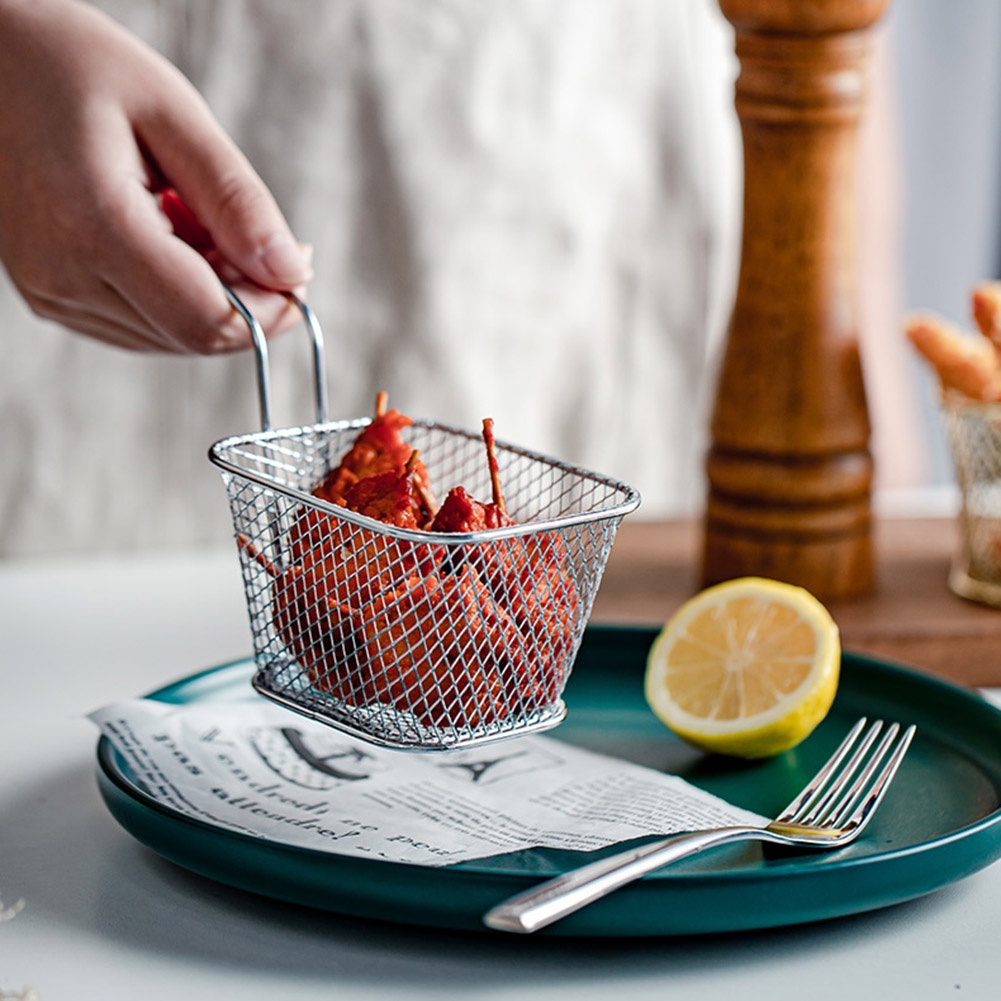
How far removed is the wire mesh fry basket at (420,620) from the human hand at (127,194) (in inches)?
6.0

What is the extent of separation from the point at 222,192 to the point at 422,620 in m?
0.31

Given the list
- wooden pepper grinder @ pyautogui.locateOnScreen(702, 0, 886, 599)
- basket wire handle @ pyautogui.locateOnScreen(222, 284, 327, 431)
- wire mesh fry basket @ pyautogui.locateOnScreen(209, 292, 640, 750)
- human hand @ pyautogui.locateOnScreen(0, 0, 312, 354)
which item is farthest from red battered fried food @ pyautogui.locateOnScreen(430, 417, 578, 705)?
wooden pepper grinder @ pyautogui.locateOnScreen(702, 0, 886, 599)

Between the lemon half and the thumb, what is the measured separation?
298mm

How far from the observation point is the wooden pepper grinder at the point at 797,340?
3.42 ft

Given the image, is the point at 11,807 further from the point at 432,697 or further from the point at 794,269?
the point at 794,269

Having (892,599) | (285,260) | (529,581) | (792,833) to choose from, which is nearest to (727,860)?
(792,833)

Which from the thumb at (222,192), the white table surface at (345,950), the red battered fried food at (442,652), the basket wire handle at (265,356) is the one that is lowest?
the white table surface at (345,950)

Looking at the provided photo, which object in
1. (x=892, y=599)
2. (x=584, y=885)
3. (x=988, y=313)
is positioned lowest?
(x=892, y=599)

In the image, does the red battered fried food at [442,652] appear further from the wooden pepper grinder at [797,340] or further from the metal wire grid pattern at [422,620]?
the wooden pepper grinder at [797,340]

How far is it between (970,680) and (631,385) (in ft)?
2.53

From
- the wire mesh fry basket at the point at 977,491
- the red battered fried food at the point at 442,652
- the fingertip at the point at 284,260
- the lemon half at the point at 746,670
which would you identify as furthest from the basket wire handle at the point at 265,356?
the wire mesh fry basket at the point at 977,491

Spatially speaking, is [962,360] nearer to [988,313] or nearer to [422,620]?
[988,313]

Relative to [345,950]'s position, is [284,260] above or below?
above

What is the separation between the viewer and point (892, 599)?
112 cm
